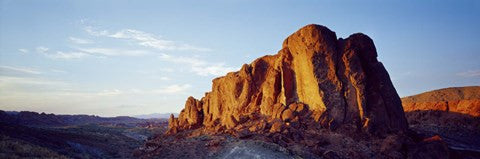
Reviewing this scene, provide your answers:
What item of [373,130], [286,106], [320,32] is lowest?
[373,130]

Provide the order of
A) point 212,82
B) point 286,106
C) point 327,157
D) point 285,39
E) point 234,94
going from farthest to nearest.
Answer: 1. point 212,82
2. point 234,94
3. point 285,39
4. point 286,106
5. point 327,157

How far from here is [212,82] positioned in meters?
50.7

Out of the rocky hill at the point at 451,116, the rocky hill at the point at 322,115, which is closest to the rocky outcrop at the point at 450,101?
the rocky hill at the point at 451,116

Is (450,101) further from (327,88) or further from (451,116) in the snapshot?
(327,88)

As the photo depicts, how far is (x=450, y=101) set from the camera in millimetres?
59219

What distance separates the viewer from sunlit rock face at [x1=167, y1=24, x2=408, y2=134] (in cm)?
2928

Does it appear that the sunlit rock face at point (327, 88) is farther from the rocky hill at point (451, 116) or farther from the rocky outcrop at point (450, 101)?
the rocky outcrop at point (450, 101)

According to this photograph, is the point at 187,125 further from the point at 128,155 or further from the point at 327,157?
the point at 327,157

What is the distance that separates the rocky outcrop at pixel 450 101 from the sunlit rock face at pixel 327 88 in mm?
31515

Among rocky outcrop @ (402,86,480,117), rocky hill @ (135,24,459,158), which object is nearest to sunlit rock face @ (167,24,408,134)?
rocky hill @ (135,24,459,158)

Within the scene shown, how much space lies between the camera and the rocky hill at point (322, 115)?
2592 cm

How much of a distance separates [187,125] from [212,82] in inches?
327

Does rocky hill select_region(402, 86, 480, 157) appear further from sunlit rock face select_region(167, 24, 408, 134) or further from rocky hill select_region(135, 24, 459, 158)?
sunlit rock face select_region(167, 24, 408, 134)

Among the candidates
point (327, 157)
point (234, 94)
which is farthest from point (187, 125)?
point (327, 157)
